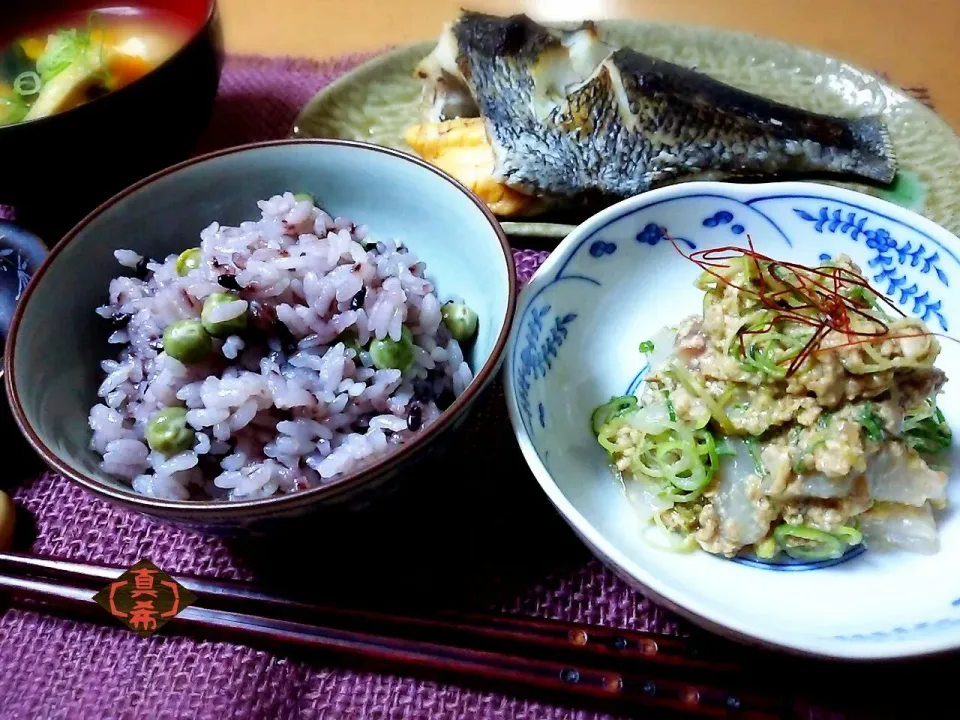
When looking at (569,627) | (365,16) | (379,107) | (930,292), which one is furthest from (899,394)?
(365,16)

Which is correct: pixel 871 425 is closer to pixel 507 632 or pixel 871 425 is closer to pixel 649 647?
pixel 649 647

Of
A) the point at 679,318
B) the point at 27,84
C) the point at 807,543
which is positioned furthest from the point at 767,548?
the point at 27,84

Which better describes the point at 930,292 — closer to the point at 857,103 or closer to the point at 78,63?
the point at 857,103

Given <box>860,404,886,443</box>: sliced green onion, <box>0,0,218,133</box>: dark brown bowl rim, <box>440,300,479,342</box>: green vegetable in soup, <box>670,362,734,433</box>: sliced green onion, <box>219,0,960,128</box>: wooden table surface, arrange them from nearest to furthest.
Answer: <box>860,404,886,443</box>: sliced green onion → <box>670,362,734,433</box>: sliced green onion → <box>440,300,479,342</box>: green vegetable in soup → <box>0,0,218,133</box>: dark brown bowl rim → <box>219,0,960,128</box>: wooden table surface

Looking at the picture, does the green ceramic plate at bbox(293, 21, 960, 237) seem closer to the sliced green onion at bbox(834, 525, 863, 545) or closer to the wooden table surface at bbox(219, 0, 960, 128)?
the wooden table surface at bbox(219, 0, 960, 128)
